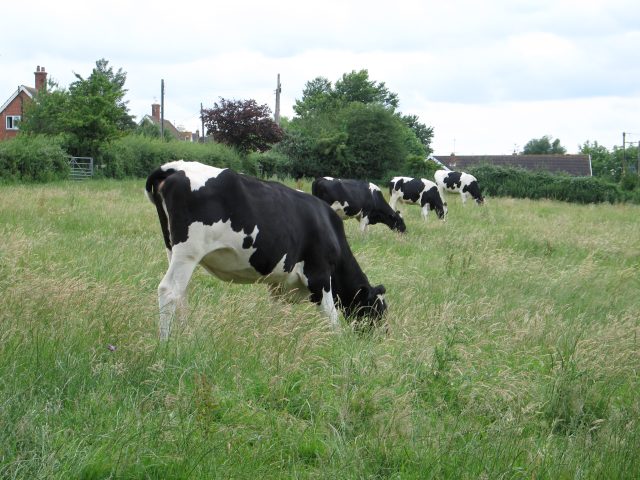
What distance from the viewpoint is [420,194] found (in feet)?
81.5

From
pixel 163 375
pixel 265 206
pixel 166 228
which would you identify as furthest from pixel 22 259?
pixel 163 375

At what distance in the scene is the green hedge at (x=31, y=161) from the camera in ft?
98.2

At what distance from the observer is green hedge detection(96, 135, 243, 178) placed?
124 ft

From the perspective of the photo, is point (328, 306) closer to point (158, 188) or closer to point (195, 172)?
point (195, 172)

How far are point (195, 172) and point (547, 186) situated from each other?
3821cm

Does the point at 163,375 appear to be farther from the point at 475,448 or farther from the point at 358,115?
the point at 358,115

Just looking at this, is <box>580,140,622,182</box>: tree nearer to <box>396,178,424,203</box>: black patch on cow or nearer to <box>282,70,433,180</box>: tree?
<box>282,70,433,180</box>: tree

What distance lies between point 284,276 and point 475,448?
141 inches

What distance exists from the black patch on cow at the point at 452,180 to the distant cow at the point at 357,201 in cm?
1587

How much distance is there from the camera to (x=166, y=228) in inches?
270

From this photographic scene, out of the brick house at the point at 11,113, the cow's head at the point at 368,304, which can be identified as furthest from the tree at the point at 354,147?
the cow's head at the point at 368,304

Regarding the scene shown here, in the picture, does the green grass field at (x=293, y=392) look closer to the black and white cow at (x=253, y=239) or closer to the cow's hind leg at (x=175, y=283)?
the cow's hind leg at (x=175, y=283)

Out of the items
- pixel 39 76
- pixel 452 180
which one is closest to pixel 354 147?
pixel 452 180

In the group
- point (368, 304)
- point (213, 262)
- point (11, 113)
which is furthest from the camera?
point (11, 113)
